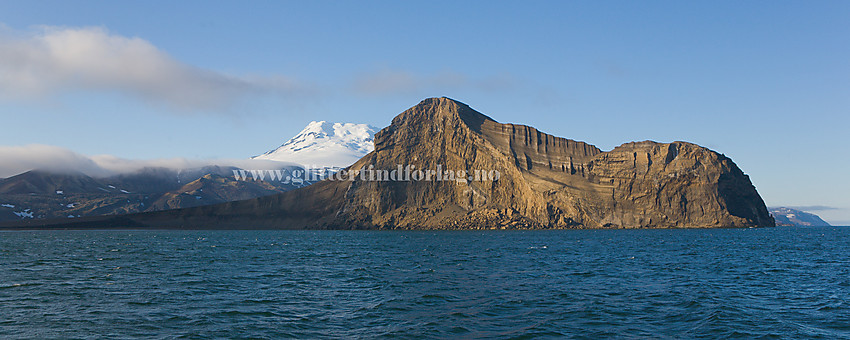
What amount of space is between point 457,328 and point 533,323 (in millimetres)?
4610

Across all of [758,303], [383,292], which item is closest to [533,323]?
[383,292]

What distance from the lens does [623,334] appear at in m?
28.9

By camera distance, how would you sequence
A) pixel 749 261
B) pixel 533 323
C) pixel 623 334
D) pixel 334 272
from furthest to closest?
1. pixel 749 261
2. pixel 334 272
3. pixel 533 323
4. pixel 623 334

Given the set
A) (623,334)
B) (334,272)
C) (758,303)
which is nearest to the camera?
(623,334)

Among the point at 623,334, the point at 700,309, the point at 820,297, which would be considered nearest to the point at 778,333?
the point at 700,309

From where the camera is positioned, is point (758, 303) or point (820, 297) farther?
point (820, 297)

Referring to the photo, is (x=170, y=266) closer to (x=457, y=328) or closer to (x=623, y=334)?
(x=457, y=328)

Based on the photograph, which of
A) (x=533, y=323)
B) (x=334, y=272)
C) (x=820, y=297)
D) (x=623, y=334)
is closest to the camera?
(x=623, y=334)

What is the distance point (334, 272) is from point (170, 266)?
852 inches

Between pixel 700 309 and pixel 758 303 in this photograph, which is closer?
pixel 700 309

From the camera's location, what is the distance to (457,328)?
30562mm

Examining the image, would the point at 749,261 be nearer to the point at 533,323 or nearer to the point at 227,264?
the point at 533,323

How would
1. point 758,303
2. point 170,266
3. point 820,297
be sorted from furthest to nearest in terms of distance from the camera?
point 170,266
point 820,297
point 758,303

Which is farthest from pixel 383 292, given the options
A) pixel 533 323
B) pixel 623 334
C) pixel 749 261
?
pixel 749 261
